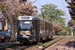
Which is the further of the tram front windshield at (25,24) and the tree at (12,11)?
the tree at (12,11)

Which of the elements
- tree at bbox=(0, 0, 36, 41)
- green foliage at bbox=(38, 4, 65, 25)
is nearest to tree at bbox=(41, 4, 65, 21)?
green foliage at bbox=(38, 4, 65, 25)

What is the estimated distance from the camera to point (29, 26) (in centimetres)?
1947

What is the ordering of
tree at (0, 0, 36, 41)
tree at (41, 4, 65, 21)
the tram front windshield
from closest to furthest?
the tram front windshield
tree at (0, 0, 36, 41)
tree at (41, 4, 65, 21)

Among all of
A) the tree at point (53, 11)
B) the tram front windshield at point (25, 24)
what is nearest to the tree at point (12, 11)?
the tram front windshield at point (25, 24)

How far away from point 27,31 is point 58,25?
63404 millimetres

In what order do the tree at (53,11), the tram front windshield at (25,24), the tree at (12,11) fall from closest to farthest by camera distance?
the tram front windshield at (25,24), the tree at (12,11), the tree at (53,11)

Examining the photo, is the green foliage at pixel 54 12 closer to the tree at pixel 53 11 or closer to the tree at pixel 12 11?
the tree at pixel 53 11

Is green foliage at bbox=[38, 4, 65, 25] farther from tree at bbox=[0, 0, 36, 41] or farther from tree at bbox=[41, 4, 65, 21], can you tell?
tree at bbox=[0, 0, 36, 41]

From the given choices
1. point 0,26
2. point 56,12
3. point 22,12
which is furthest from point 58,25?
point 22,12

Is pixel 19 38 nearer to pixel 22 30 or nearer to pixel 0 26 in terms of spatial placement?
pixel 22 30

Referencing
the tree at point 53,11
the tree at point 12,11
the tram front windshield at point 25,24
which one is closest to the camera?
the tram front windshield at point 25,24

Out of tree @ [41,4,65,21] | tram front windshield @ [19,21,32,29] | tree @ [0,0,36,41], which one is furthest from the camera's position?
tree @ [41,4,65,21]

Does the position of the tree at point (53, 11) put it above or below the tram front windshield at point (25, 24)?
above

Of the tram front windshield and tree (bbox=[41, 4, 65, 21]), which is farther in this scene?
tree (bbox=[41, 4, 65, 21])
